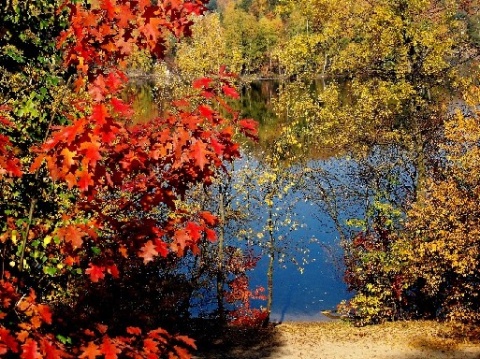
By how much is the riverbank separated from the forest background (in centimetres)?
122

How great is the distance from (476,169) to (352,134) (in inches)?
358

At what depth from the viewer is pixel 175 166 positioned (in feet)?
18.8

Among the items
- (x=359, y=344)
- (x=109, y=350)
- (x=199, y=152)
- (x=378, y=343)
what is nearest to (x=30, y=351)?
(x=109, y=350)

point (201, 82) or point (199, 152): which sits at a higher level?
point (201, 82)

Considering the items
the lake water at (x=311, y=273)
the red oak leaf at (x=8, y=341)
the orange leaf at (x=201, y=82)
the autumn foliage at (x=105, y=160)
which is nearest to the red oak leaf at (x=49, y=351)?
the autumn foliage at (x=105, y=160)

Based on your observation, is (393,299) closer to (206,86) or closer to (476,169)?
(476,169)

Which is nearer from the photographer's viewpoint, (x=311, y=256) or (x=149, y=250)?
(x=149, y=250)

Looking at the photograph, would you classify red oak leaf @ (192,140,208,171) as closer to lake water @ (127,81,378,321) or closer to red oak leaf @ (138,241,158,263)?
red oak leaf @ (138,241,158,263)

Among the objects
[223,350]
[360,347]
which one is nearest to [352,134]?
[360,347]

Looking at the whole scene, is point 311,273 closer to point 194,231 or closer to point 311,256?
point 311,256

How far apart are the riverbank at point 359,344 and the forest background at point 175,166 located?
4.01 ft

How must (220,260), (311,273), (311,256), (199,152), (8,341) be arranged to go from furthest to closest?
(311,256)
(311,273)
(220,260)
(199,152)
(8,341)

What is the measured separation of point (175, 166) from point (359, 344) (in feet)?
61.8

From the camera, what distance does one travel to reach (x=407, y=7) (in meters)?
22.8
